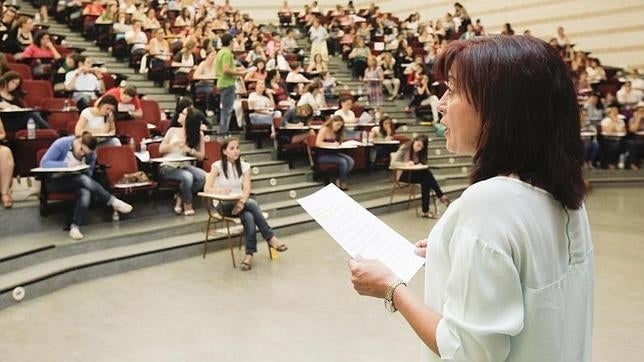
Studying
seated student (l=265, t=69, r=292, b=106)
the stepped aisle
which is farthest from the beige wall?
seated student (l=265, t=69, r=292, b=106)

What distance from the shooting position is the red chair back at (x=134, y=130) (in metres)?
7.00

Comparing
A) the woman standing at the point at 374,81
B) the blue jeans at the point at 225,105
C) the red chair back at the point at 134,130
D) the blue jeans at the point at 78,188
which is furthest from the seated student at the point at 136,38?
the blue jeans at the point at 78,188

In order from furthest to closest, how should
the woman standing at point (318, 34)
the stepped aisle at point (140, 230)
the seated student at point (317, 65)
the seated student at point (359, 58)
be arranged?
1. the woman standing at point (318, 34)
2. the seated student at point (359, 58)
3. the seated student at point (317, 65)
4. the stepped aisle at point (140, 230)

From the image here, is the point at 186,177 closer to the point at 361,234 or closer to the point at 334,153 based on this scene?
the point at 334,153

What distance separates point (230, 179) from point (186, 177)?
996 millimetres

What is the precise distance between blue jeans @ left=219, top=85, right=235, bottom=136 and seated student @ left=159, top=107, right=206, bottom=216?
5.76ft

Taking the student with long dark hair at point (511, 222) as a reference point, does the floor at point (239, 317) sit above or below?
below

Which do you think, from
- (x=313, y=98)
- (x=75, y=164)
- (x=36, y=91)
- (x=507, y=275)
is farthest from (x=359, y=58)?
(x=507, y=275)

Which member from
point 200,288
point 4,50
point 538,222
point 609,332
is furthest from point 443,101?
point 4,50

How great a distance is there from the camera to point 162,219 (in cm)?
630

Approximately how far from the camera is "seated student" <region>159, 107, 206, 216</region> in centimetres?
642

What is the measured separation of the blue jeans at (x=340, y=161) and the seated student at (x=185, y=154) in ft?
6.56

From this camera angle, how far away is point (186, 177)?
6387 mm

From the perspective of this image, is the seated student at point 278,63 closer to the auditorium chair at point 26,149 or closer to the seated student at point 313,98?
the seated student at point 313,98
